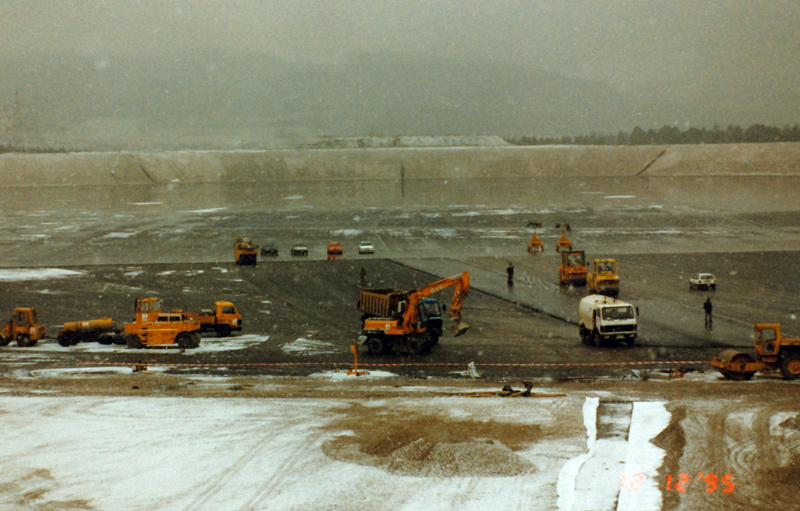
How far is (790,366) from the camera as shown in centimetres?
2175

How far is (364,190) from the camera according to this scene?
135125 millimetres

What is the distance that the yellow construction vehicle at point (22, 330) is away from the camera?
29.4m

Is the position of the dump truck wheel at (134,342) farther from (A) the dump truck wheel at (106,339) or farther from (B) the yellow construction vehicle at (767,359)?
(B) the yellow construction vehicle at (767,359)

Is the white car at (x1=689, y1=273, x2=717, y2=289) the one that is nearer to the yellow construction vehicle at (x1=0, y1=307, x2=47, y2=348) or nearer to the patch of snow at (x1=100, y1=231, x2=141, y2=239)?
the yellow construction vehicle at (x1=0, y1=307, x2=47, y2=348)

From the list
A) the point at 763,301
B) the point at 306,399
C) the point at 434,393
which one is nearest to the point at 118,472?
the point at 306,399

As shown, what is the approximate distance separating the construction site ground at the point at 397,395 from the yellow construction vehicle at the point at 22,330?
1.85 feet

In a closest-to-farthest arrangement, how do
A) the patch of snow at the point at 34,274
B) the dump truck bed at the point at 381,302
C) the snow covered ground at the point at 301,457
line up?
the snow covered ground at the point at 301,457, the dump truck bed at the point at 381,302, the patch of snow at the point at 34,274

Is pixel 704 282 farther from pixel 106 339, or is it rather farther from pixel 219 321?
pixel 106 339

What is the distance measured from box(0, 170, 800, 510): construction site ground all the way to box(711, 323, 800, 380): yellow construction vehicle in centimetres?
78

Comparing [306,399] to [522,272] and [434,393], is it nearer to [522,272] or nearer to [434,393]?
[434,393]

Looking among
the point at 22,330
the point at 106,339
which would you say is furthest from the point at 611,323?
the point at 22,330

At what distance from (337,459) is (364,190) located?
12129 centimetres

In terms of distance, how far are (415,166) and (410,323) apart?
16385cm

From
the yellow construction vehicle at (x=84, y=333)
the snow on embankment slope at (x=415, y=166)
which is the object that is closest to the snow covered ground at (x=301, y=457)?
the yellow construction vehicle at (x=84, y=333)
